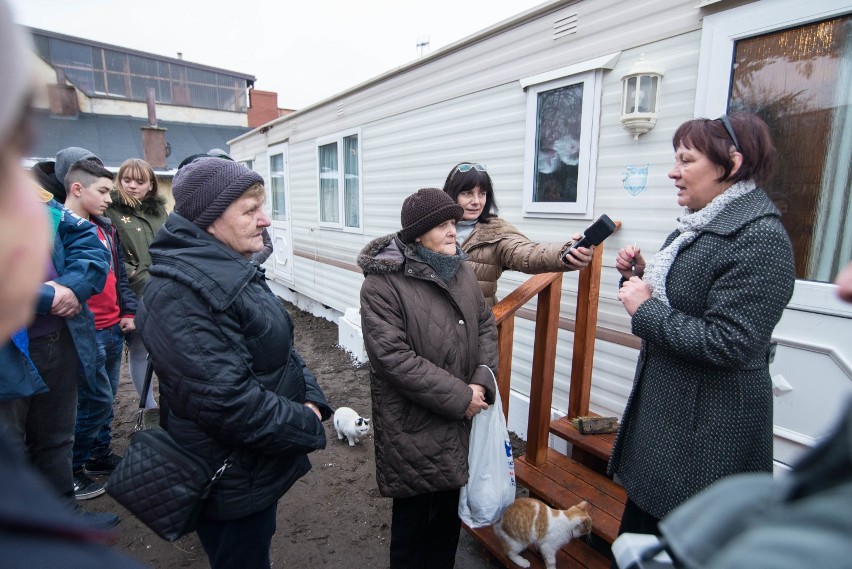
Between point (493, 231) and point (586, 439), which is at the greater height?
point (493, 231)

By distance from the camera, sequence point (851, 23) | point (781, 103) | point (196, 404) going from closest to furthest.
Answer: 1. point (196, 404)
2. point (851, 23)
3. point (781, 103)

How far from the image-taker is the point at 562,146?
3.66 meters

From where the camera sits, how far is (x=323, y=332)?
7746 mm

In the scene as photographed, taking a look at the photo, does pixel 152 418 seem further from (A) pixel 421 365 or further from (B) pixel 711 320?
(B) pixel 711 320

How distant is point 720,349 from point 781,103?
1828mm

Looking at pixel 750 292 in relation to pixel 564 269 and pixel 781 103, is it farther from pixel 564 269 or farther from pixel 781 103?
pixel 781 103

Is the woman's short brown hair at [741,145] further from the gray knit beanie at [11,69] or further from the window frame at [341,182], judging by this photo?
the window frame at [341,182]

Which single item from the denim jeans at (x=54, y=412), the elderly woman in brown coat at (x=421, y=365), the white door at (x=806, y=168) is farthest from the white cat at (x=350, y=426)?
the white door at (x=806, y=168)

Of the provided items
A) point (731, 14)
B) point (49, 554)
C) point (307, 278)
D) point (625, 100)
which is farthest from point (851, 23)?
point (307, 278)

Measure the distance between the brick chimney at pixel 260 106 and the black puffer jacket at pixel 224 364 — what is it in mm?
23397

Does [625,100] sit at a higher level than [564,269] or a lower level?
higher

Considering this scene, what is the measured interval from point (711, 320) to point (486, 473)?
1256mm

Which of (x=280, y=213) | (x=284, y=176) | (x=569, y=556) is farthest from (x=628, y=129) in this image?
(x=280, y=213)

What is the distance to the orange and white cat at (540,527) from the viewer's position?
227 centimetres
